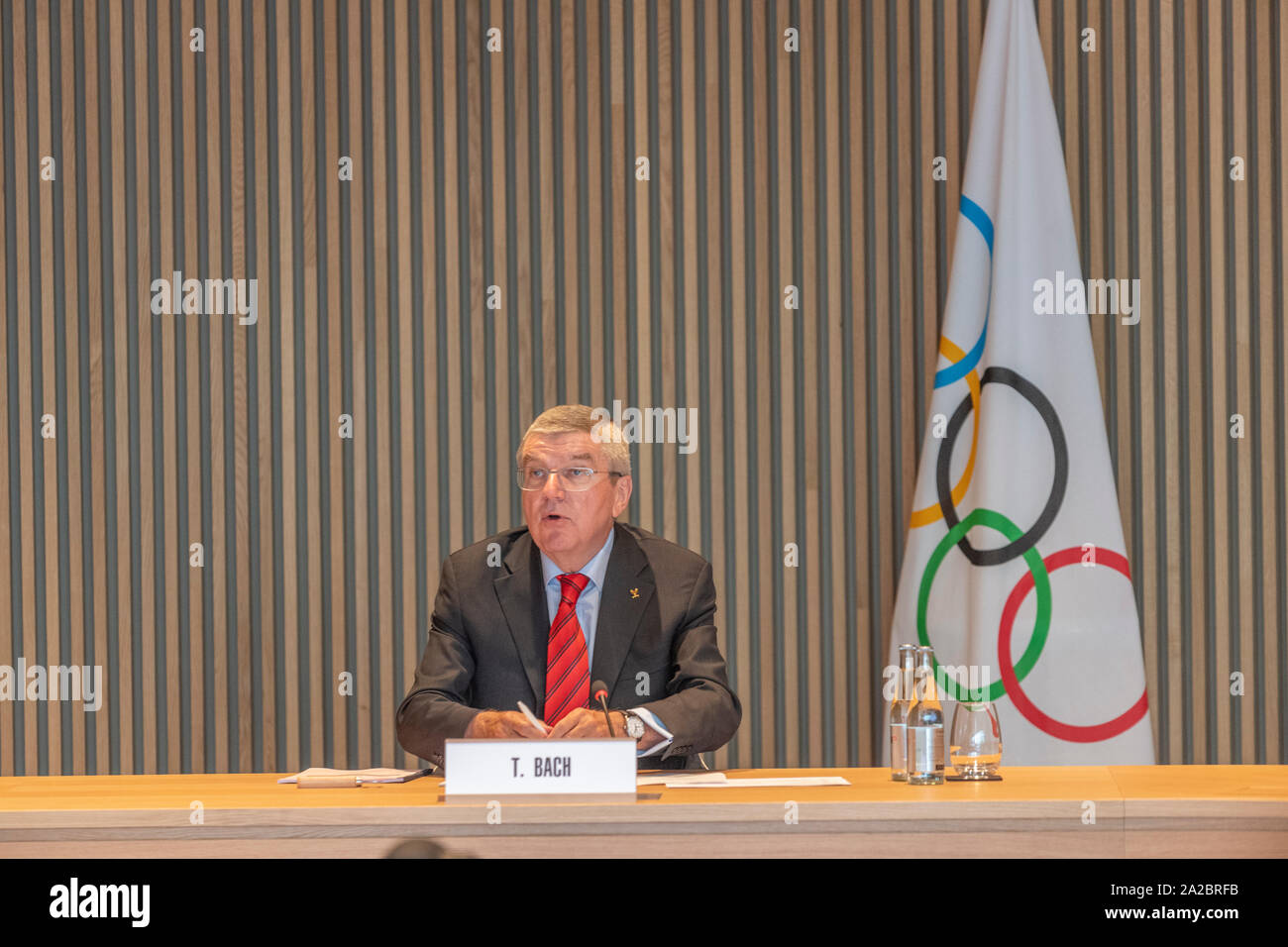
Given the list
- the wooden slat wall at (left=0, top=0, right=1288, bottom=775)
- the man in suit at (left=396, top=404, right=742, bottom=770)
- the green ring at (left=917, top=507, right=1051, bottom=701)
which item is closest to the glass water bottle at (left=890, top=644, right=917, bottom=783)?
the man in suit at (left=396, top=404, right=742, bottom=770)

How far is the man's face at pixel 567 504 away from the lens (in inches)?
107

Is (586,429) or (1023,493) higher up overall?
(586,429)

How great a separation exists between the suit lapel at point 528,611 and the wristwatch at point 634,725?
35 cm

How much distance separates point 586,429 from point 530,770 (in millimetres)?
990

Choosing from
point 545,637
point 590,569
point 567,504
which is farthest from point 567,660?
point 567,504

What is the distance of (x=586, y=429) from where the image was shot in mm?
2785

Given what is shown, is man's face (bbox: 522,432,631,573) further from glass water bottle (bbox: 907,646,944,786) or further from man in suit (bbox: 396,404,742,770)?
glass water bottle (bbox: 907,646,944,786)

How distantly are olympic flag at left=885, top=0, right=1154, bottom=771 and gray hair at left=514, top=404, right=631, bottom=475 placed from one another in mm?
1297

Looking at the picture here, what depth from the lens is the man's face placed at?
2.73 m

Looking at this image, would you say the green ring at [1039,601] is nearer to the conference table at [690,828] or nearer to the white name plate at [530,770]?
the conference table at [690,828]

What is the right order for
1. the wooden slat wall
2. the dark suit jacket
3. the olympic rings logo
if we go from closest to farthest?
the dark suit jacket, the olympic rings logo, the wooden slat wall

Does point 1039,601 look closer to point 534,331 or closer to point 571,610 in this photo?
point 571,610

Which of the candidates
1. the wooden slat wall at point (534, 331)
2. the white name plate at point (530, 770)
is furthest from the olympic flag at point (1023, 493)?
the white name plate at point (530, 770)

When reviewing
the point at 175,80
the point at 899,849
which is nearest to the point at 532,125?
the point at 175,80
